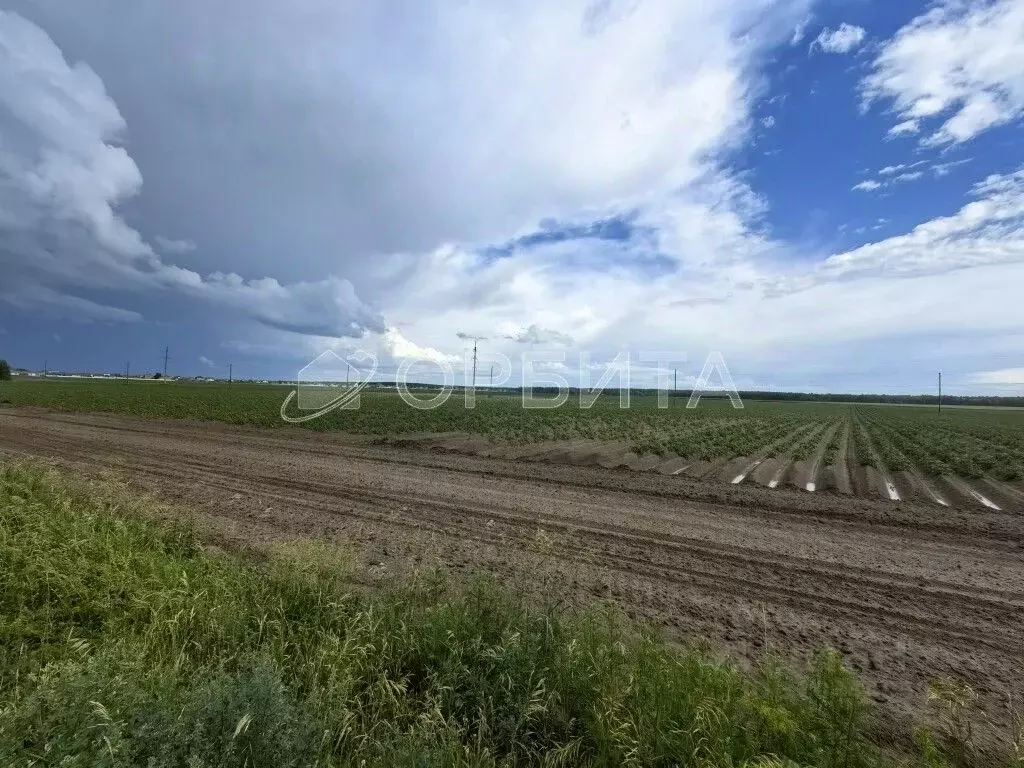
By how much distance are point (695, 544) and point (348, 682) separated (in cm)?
661

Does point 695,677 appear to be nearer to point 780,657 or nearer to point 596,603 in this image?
point 780,657

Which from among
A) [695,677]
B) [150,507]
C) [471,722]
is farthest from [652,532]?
[150,507]

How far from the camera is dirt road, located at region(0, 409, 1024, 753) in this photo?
209 inches

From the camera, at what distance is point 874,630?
5555 mm

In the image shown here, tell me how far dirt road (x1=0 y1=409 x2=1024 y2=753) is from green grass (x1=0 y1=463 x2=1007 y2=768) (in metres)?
1.16

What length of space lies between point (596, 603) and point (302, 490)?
8200mm

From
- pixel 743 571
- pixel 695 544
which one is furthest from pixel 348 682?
pixel 695 544

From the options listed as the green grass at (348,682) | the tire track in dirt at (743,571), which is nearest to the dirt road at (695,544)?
the tire track in dirt at (743,571)

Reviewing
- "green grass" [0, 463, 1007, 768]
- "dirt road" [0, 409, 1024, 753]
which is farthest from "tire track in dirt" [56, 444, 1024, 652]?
"green grass" [0, 463, 1007, 768]

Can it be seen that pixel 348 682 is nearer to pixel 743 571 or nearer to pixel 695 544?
pixel 743 571

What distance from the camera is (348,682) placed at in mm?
3568

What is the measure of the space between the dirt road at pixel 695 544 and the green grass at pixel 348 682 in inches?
45.6

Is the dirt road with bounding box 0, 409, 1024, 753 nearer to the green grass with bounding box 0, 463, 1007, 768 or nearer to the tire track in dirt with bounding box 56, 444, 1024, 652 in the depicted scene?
the tire track in dirt with bounding box 56, 444, 1024, 652

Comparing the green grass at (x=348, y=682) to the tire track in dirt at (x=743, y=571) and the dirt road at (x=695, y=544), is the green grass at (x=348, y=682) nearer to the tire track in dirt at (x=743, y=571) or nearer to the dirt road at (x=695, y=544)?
the dirt road at (x=695, y=544)
